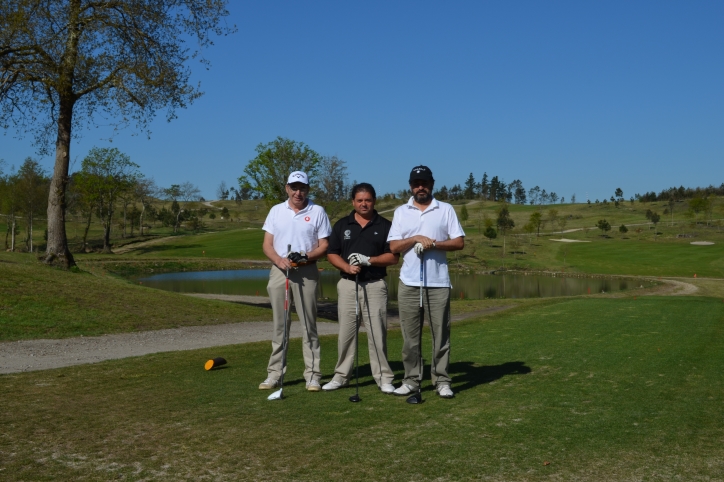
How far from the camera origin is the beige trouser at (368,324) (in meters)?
7.71

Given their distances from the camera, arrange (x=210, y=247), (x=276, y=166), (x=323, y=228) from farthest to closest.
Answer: (x=210, y=247)
(x=276, y=166)
(x=323, y=228)

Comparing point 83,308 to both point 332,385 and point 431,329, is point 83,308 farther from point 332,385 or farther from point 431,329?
point 431,329

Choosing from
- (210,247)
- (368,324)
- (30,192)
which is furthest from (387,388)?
(210,247)

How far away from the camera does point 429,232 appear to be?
7.28 metres

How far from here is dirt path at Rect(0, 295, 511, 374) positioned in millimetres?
11188

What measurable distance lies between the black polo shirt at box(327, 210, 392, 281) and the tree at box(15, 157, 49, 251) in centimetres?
6528

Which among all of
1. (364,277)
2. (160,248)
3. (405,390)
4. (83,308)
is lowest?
(160,248)

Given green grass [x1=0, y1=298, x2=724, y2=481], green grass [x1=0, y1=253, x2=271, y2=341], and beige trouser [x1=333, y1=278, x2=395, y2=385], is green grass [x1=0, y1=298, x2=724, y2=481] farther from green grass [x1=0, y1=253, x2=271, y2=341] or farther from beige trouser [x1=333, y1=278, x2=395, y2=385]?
green grass [x1=0, y1=253, x2=271, y2=341]

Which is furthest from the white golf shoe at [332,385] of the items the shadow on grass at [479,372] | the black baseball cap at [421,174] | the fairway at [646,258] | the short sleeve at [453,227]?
the fairway at [646,258]

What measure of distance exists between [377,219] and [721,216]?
426 feet

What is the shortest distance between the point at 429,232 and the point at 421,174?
2.15ft

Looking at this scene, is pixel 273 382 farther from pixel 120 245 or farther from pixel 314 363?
pixel 120 245

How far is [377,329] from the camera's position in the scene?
7.75 meters

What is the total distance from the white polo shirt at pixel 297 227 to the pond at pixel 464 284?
29.4 metres
